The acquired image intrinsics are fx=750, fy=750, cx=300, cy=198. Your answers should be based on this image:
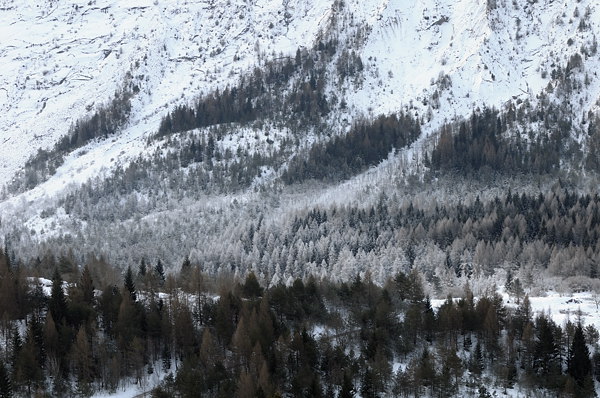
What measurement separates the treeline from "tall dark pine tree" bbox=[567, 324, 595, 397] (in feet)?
0.63

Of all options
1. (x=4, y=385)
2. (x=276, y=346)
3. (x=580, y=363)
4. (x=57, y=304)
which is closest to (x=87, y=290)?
(x=57, y=304)

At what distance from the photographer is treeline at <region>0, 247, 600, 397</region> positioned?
383 ft

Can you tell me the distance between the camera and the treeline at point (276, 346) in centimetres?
11681

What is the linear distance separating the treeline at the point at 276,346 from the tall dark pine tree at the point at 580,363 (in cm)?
19

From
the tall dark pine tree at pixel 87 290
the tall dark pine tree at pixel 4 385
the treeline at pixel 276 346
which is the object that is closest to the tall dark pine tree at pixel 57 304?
the treeline at pixel 276 346

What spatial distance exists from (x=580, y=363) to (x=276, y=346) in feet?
163

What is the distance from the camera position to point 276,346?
125 metres

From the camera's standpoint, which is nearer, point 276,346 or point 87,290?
point 276,346

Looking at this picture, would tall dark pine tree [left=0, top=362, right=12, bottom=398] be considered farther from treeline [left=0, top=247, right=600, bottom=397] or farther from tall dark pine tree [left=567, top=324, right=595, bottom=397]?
tall dark pine tree [left=567, top=324, right=595, bottom=397]

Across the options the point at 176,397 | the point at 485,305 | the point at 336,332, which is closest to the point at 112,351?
the point at 176,397

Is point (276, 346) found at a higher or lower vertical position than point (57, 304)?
lower

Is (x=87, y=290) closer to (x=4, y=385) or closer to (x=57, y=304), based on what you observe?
(x=57, y=304)

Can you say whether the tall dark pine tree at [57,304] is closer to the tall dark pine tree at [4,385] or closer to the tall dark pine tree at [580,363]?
the tall dark pine tree at [4,385]

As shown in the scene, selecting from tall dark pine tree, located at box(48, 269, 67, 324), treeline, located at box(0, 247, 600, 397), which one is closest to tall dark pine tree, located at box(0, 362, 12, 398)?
treeline, located at box(0, 247, 600, 397)
